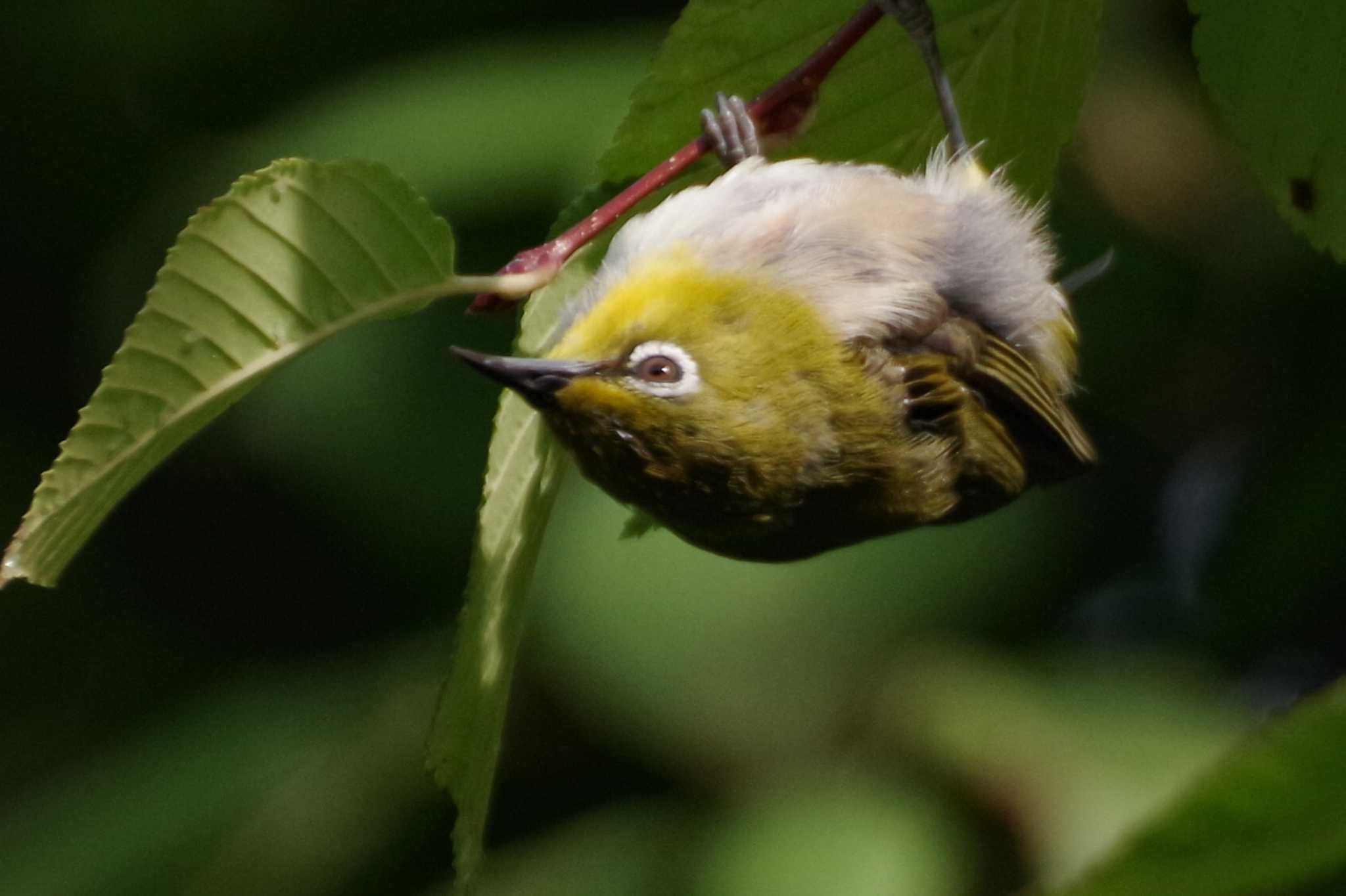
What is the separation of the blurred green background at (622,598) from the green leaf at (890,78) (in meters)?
1.44

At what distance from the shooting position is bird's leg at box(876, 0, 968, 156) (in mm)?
2414

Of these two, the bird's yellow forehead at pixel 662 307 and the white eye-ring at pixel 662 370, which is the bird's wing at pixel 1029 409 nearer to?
the bird's yellow forehead at pixel 662 307

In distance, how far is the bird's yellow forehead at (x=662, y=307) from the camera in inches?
100

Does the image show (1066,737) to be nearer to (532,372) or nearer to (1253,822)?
(532,372)

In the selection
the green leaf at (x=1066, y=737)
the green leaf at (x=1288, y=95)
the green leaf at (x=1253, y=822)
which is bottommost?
the green leaf at (x=1066, y=737)

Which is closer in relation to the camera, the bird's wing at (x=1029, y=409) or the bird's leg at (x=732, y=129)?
the bird's leg at (x=732, y=129)

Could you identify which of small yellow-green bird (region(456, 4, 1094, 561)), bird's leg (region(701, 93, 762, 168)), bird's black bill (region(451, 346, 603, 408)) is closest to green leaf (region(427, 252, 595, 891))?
bird's black bill (region(451, 346, 603, 408))

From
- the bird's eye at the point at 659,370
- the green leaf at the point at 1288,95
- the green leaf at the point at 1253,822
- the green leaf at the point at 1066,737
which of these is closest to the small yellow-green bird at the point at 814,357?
the bird's eye at the point at 659,370

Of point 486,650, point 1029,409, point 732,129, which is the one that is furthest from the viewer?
point 1029,409

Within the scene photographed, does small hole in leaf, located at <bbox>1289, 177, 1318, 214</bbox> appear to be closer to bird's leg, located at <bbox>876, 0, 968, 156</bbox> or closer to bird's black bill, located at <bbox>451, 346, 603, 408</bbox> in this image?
bird's leg, located at <bbox>876, 0, 968, 156</bbox>

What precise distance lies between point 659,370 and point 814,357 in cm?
32

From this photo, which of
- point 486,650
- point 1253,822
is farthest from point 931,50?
point 1253,822

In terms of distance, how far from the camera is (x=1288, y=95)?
232 centimetres

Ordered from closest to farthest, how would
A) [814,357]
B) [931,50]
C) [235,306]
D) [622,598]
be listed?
[235,306] → [931,50] → [814,357] → [622,598]
